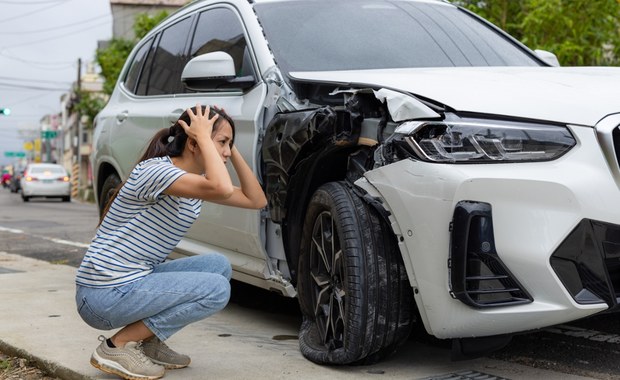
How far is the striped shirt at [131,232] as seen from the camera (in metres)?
3.30

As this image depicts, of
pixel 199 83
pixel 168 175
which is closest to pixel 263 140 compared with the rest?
pixel 199 83

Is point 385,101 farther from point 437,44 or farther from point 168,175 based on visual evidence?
point 437,44

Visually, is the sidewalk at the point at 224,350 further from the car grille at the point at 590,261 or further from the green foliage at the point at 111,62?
the green foliage at the point at 111,62

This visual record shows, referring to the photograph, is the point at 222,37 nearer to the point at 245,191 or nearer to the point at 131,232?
the point at 245,191

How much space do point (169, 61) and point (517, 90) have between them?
2950mm

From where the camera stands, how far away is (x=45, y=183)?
1177 inches

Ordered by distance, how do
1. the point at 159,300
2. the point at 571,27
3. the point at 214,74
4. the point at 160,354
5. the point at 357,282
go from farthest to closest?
the point at 571,27 → the point at 214,74 → the point at 160,354 → the point at 159,300 → the point at 357,282

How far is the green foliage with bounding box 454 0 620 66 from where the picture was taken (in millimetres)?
10992

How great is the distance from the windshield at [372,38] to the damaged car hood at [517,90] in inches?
23.5

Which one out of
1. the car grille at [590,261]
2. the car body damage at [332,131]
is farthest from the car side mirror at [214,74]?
the car grille at [590,261]

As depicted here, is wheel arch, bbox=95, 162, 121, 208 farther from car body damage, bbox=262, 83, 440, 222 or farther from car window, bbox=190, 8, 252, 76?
car body damage, bbox=262, 83, 440, 222

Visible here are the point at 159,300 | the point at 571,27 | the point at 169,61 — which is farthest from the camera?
the point at 571,27

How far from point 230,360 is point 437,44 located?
1919 mm

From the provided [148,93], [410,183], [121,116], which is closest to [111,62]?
[121,116]
